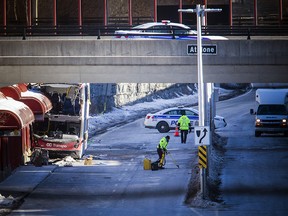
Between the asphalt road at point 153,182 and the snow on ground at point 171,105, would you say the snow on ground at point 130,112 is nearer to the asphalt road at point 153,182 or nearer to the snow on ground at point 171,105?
the snow on ground at point 171,105

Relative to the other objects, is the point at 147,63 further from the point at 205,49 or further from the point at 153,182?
the point at 153,182

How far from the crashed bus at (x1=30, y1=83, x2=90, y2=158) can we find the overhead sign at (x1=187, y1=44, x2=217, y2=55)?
9.89 metres

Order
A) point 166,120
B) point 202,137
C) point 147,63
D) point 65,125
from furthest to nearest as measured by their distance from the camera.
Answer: point 166,120, point 65,125, point 147,63, point 202,137

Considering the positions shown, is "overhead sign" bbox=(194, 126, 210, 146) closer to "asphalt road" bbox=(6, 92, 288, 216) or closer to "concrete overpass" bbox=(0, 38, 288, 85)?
"asphalt road" bbox=(6, 92, 288, 216)

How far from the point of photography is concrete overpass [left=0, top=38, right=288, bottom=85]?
33688mm

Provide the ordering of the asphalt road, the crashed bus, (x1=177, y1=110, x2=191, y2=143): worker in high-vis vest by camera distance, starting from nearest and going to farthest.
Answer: the asphalt road → the crashed bus → (x1=177, y1=110, x2=191, y2=143): worker in high-vis vest

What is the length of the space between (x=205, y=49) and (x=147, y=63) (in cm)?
Result: 218

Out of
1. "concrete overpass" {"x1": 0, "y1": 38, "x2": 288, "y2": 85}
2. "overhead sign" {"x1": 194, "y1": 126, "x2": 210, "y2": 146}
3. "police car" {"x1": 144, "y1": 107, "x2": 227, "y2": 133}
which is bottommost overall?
"police car" {"x1": 144, "y1": 107, "x2": 227, "y2": 133}

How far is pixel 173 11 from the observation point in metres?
53.4

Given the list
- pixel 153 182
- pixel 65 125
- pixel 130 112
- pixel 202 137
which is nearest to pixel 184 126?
pixel 65 125

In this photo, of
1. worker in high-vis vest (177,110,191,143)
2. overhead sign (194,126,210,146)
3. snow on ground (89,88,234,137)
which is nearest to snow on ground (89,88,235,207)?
snow on ground (89,88,234,137)

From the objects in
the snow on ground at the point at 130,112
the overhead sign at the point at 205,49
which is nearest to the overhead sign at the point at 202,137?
the overhead sign at the point at 205,49

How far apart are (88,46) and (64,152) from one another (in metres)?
8.89

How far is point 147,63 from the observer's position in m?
33.6
